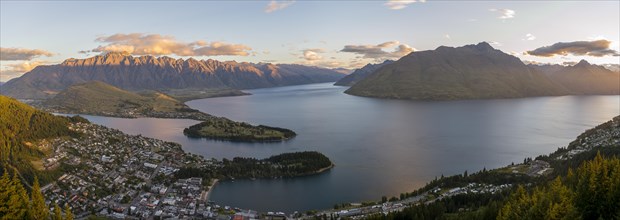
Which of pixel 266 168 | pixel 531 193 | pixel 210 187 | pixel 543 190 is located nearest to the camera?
pixel 543 190

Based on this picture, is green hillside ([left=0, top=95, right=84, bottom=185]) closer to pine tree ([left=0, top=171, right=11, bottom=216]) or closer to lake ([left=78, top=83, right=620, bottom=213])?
pine tree ([left=0, top=171, right=11, bottom=216])

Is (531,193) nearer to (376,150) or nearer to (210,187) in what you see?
(376,150)

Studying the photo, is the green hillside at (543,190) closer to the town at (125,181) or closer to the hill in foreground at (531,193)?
the hill in foreground at (531,193)

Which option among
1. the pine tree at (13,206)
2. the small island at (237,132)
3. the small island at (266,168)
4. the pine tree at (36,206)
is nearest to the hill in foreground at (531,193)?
the small island at (266,168)

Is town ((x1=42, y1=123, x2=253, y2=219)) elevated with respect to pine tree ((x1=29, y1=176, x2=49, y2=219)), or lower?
lower

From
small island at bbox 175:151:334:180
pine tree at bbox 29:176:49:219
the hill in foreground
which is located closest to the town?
small island at bbox 175:151:334:180

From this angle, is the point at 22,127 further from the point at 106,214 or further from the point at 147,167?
the point at 106,214

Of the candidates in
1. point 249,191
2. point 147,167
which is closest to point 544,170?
point 249,191

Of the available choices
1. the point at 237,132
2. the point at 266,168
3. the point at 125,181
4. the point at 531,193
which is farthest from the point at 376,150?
the point at 125,181
